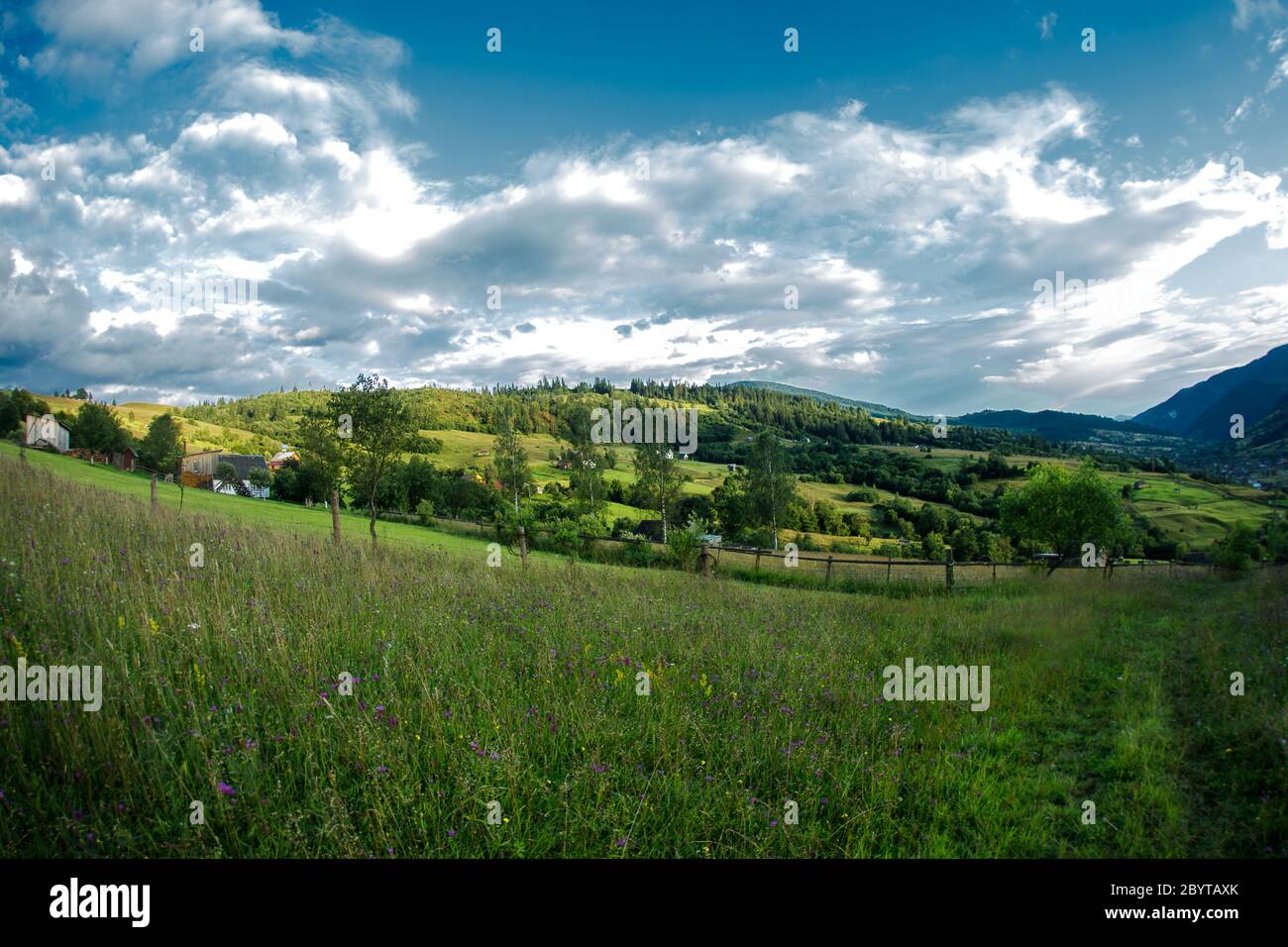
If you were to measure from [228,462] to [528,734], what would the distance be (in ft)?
340

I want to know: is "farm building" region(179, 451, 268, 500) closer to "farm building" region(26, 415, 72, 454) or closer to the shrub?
"farm building" region(26, 415, 72, 454)

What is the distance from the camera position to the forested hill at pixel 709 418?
418 ft

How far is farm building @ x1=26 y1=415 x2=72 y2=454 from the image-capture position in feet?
170

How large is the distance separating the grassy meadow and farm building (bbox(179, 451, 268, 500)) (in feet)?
290

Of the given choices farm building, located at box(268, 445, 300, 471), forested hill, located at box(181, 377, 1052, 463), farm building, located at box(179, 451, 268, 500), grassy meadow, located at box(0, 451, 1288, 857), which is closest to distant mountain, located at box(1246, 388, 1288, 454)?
forested hill, located at box(181, 377, 1052, 463)

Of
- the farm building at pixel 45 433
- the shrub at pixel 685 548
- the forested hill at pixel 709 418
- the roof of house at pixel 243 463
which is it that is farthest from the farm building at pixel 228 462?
the shrub at pixel 685 548

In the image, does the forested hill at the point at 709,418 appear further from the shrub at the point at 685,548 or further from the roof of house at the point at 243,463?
the shrub at the point at 685,548

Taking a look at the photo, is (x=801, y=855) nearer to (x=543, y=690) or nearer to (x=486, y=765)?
(x=486, y=765)

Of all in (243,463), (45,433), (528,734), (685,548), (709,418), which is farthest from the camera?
(709,418)

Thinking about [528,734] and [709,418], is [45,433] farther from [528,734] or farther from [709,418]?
[709,418]

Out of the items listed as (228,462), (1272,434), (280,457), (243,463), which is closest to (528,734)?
(228,462)

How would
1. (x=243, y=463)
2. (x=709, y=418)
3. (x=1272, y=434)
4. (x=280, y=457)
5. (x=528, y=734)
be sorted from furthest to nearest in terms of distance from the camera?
1. (x=709, y=418)
2. (x=280, y=457)
3. (x=1272, y=434)
4. (x=243, y=463)
5. (x=528, y=734)

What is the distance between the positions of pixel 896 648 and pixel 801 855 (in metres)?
6.06

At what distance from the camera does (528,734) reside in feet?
13.5
